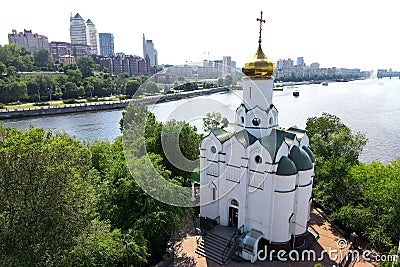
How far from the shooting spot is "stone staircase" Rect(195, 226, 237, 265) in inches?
488

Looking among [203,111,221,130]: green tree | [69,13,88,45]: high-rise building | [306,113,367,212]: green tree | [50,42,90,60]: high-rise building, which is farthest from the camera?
[69,13,88,45]: high-rise building

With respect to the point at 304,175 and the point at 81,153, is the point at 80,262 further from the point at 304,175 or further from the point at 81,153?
the point at 304,175

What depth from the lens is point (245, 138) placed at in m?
12.6

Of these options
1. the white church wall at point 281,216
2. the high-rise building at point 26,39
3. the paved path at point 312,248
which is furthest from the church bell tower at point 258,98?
the high-rise building at point 26,39

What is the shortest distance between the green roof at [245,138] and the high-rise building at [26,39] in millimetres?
127617

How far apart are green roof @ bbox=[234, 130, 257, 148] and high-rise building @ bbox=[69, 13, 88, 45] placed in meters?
153

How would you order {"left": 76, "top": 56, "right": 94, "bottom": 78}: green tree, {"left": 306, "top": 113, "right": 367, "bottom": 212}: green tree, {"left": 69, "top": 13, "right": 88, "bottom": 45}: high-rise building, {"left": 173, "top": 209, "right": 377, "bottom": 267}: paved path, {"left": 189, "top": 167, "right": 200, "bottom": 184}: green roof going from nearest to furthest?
{"left": 173, "top": 209, "right": 377, "bottom": 267}: paved path, {"left": 306, "top": 113, "right": 367, "bottom": 212}: green tree, {"left": 189, "top": 167, "right": 200, "bottom": 184}: green roof, {"left": 76, "top": 56, "right": 94, "bottom": 78}: green tree, {"left": 69, "top": 13, "right": 88, "bottom": 45}: high-rise building

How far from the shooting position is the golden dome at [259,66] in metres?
12.6

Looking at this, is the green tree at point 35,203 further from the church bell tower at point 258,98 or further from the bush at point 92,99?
the bush at point 92,99

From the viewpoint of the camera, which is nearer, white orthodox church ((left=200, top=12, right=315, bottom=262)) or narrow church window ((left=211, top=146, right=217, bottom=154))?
white orthodox church ((left=200, top=12, right=315, bottom=262))

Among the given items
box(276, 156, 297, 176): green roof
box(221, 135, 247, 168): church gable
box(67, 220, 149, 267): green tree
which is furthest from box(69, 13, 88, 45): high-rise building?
box(276, 156, 297, 176): green roof

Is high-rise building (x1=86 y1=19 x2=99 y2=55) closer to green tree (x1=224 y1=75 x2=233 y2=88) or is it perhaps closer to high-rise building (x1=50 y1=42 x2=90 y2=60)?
high-rise building (x1=50 y1=42 x2=90 y2=60)

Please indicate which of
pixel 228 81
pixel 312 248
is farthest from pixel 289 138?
pixel 312 248

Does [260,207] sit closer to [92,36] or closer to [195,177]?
[195,177]
